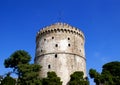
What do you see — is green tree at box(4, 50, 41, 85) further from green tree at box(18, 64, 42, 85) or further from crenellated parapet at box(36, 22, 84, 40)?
crenellated parapet at box(36, 22, 84, 40)

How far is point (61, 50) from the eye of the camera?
46.5 metres

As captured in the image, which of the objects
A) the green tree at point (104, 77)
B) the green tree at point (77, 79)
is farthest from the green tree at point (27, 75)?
the green tree at point (104, 77)

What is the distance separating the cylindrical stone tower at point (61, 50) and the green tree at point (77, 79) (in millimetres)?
1421

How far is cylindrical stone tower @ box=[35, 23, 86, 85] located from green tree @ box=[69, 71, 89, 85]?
1421 millimetres

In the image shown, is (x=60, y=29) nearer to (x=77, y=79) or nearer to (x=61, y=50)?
(x=61, y=50)

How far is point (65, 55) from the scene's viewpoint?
152 feet

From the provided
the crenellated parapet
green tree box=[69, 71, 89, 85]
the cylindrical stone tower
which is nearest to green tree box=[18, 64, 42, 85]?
the cylindrical stone tower

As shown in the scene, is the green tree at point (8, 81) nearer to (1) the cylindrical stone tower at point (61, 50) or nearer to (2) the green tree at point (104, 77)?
(1) the cylindrical stone tower at point (61, 50)

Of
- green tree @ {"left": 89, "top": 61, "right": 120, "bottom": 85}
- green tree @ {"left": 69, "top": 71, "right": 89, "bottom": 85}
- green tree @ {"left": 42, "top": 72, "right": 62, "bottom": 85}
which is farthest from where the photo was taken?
green tree @ {"left": 89, "top": 61, "right": 120, "bottom": 85}

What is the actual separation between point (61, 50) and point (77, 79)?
6135 millimetres

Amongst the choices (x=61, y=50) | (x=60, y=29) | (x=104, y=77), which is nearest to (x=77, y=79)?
(x=104, y=77)

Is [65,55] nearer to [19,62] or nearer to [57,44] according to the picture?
[57,44]

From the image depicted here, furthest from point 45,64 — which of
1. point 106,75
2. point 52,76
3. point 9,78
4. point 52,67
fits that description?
point 106,75

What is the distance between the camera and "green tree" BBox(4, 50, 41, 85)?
40.9 metres
